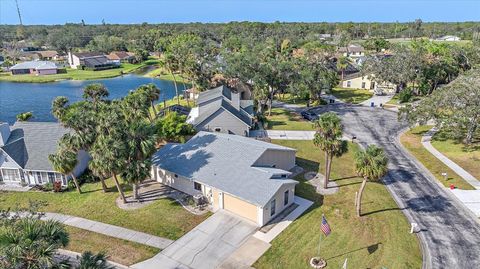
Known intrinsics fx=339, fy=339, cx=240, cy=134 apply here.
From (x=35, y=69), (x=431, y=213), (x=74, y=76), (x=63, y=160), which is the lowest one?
(x=431, y=213)

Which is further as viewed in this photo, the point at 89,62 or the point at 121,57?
the point at 121,57

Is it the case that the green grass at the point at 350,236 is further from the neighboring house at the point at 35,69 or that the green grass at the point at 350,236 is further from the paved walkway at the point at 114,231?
the neighboring house at the point at 35,69

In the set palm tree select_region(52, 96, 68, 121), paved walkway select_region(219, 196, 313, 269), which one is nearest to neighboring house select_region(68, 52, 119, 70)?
palm tree select_region(52, 96, 68, 121)

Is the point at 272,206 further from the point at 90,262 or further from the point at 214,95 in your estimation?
the point at 214,95

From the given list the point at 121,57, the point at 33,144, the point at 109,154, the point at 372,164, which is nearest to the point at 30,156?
the point at 33,144

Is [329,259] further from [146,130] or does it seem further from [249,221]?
[146,130]

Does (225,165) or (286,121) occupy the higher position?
(225,165)
